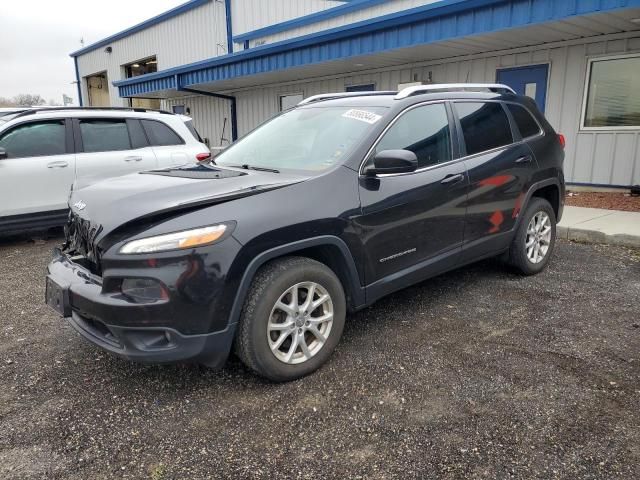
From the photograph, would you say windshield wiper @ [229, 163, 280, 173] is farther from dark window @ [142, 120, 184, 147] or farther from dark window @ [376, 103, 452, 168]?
dark window @ [142, 120, 184, 147]

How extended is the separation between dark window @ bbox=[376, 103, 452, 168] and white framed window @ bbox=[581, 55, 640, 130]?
613cm

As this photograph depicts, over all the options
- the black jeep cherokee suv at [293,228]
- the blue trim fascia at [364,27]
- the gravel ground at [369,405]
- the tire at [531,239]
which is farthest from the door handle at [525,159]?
the blue trim fascia at [364,27]

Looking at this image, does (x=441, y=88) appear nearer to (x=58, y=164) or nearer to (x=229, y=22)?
(x=58, y=164)

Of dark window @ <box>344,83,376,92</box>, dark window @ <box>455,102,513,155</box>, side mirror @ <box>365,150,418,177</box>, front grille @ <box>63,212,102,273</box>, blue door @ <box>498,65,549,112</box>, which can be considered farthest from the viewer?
dark window @ <box>344,83,376,92</box>

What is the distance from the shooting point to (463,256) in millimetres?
4074

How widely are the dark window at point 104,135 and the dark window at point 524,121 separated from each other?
523cm

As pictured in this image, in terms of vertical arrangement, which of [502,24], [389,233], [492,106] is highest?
[502,24]

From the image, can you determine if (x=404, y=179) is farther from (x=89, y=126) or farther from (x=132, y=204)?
(x=89, y=126)

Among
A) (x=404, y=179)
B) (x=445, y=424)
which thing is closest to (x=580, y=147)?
(x=404, y=179)

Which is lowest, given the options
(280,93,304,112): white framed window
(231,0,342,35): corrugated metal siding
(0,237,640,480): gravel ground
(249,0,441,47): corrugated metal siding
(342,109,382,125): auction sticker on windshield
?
(0,237,640,480): gravel ground

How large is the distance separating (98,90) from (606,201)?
2749 cm

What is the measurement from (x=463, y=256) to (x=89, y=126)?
5530 mm

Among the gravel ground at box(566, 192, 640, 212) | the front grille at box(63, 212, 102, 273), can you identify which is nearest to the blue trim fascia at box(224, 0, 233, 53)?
the gravel ground at box(566, 192, 640, 212)

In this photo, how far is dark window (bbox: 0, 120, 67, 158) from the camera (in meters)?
6.28
